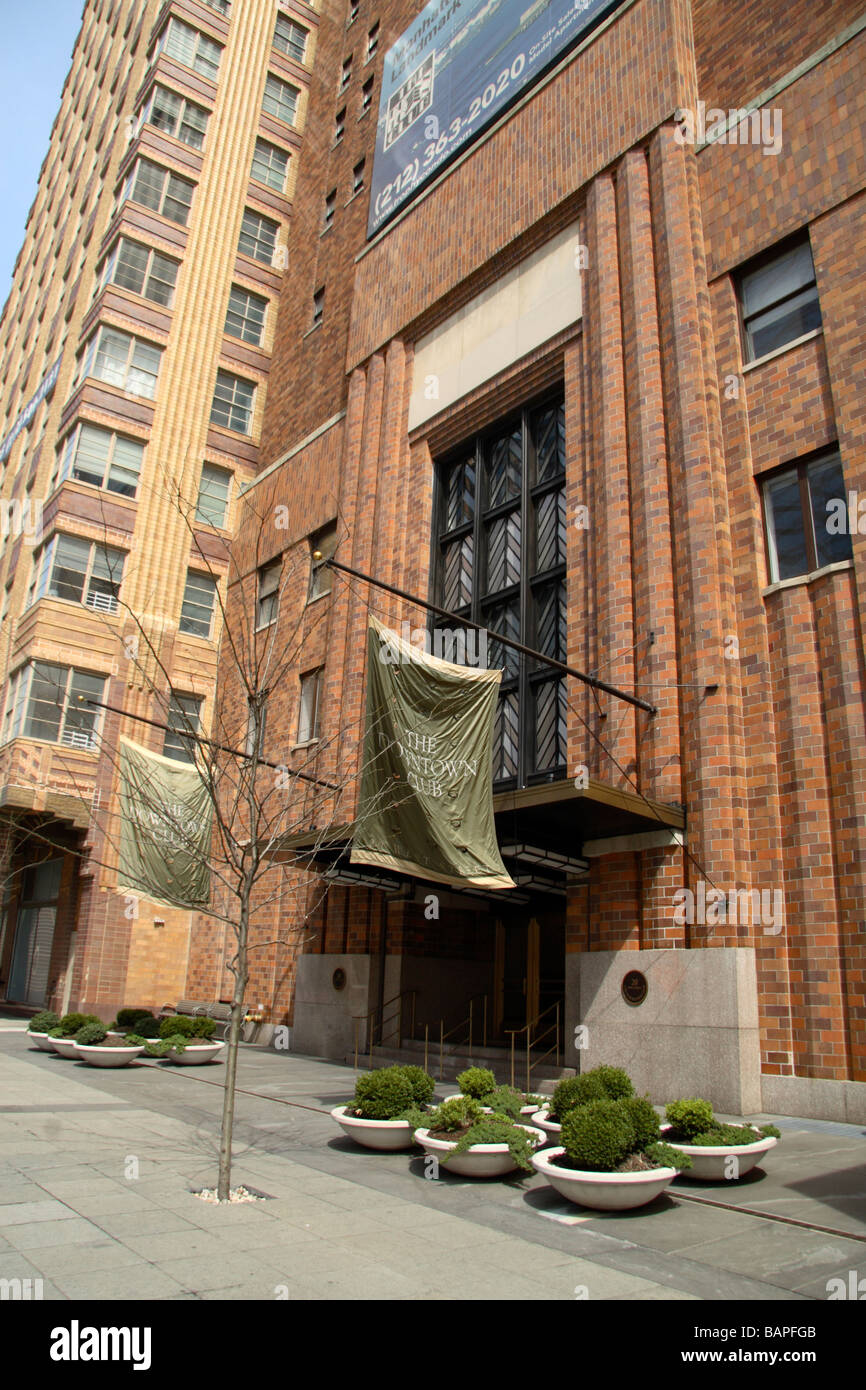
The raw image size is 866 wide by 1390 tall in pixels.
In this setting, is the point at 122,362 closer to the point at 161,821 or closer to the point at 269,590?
the point at 269,590

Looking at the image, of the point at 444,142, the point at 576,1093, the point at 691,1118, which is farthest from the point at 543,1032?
the point at 444,142

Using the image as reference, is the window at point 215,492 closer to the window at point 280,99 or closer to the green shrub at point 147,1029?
the window at point 280,99

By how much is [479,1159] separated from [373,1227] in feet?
6.42

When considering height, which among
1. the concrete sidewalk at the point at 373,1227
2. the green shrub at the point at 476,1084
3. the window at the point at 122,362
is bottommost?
the concrete sidewalk at the point at 373,1227

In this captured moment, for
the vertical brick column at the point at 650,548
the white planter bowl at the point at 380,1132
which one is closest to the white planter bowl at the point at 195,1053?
the white planter bowl at the point at 380,1132

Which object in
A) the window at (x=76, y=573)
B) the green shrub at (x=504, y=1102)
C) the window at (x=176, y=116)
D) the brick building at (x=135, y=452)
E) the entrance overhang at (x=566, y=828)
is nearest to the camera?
the green shrub at (x=504, y=1102)

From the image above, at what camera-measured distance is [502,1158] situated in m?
9.05

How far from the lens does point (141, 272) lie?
3306 cm

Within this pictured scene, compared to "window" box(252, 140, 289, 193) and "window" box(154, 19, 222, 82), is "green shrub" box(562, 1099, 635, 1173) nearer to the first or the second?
"window" box(252, 140, 289, 193)

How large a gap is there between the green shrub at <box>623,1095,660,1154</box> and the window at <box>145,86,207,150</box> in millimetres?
37753

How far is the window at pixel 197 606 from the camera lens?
31.7 m

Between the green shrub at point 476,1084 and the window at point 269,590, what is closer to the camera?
the green shrub at point 476,1084

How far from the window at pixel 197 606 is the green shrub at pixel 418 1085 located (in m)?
23.1

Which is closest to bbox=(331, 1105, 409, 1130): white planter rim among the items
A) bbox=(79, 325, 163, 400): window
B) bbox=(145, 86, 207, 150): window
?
bbox=(79, 325, 163, 400): window
